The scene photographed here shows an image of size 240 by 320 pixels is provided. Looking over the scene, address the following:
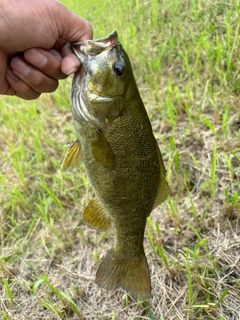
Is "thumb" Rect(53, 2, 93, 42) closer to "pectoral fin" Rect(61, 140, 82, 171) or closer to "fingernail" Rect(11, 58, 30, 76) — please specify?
"fingernail" Rect(11, 58, 30, 76)

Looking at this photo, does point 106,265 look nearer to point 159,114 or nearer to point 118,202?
point 118,202

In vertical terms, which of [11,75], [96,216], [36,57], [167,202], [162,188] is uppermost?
[36,57]

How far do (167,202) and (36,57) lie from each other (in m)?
1.31

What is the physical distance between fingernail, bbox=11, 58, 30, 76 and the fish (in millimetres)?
385

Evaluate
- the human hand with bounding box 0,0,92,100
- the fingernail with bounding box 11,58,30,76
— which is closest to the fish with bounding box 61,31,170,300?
the human hand with bounding box 0,0,92,100

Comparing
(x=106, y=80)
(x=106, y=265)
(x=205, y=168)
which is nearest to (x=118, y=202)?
(x=106, y=265)

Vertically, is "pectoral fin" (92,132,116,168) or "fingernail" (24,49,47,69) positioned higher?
"fingernail" (24,49,47,69)

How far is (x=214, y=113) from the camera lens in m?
2.77

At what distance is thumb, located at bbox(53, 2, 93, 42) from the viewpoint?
1925 mm

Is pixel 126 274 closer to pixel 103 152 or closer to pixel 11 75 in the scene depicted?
pixel 103 152

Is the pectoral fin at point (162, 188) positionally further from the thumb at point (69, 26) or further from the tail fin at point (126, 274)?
the thumb at point (69, 26)

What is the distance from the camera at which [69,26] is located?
1.95 m

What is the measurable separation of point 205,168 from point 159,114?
0.86 m

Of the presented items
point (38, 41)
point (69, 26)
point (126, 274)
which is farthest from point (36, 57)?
point (126, 274)
